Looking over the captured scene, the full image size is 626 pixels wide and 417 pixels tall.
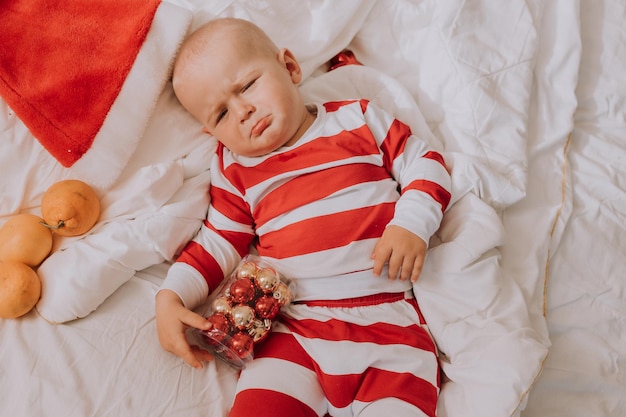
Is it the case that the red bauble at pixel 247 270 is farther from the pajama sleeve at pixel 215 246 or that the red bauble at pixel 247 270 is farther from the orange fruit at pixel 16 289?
the orange fruit at pixel 16 289

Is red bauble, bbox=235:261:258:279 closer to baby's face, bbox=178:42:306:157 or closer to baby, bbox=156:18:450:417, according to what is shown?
baby, bbox=156:18:450:417

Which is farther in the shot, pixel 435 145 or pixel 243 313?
pixel 435 145

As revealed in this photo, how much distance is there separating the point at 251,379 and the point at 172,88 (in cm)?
59

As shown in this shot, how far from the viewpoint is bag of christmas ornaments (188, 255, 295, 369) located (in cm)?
87

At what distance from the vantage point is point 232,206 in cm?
104

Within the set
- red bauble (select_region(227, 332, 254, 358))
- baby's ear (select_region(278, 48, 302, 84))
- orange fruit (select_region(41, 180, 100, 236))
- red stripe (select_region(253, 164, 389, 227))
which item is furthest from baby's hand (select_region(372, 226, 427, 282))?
orange fruit (select_region(41, 180, 100, 236))

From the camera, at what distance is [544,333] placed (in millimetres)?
896

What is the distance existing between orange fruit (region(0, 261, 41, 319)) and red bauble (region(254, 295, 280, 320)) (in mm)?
373

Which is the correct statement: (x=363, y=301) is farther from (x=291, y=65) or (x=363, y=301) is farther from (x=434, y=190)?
(x=291, y=65)

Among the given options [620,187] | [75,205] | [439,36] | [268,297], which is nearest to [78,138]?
[75,205]

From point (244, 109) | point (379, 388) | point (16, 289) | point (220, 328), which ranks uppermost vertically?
point (244, 109)

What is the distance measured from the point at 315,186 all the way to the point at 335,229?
0.09 meters

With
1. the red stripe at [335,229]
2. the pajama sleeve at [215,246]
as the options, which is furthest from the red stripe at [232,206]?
the red stripe at [335,229]

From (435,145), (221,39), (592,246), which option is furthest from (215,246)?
(592,246)
